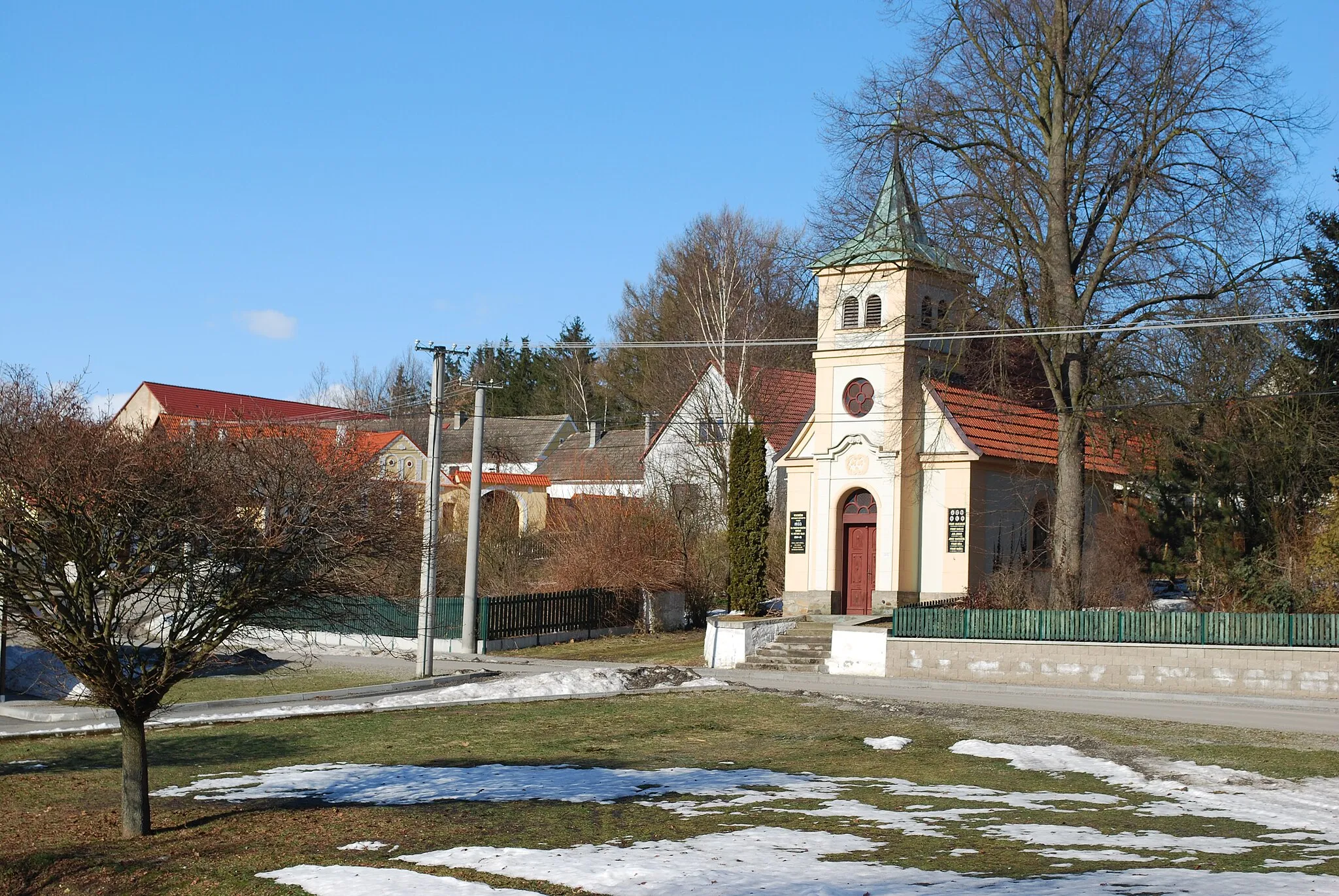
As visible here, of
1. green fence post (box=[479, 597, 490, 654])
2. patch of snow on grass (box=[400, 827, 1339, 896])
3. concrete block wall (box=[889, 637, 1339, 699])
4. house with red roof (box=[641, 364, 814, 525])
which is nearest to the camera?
patch of snow on grass (box=[400, 827, 1339, 896])

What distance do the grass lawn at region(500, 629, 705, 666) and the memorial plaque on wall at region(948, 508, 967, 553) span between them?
7.11 meters

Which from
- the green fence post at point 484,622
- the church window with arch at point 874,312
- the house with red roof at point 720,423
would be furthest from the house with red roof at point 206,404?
the church window with arch at point 874,312

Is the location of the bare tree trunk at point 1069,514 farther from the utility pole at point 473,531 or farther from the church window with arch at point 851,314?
the utility pole at point 473,531

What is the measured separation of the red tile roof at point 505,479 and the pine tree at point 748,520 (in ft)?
48.2

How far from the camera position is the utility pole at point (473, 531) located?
30.4m

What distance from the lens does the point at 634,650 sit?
3353 centimetres

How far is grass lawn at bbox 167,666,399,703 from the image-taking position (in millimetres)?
24672

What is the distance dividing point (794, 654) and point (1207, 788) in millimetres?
15742

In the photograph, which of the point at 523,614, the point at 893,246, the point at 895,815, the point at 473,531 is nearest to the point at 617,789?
the point at 895,815

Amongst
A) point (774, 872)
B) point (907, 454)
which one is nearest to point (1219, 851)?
point (774, 872)

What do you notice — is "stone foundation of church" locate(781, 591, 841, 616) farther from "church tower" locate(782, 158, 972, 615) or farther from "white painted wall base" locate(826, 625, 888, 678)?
"white painted wall base" locate(826, 625, 888, 678)

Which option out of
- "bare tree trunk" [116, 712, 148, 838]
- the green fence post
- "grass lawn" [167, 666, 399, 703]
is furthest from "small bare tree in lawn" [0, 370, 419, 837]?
the green fence post

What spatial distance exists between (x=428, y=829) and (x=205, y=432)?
4242 millimetres

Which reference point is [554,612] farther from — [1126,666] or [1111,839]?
[1111,839]
